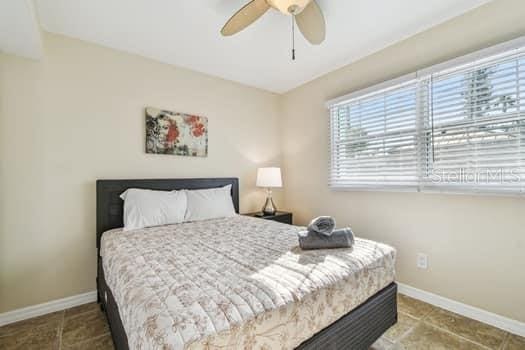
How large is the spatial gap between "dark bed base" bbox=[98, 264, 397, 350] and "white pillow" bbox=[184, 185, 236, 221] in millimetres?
1211

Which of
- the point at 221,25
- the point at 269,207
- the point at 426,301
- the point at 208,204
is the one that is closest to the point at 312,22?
the point at 221,25

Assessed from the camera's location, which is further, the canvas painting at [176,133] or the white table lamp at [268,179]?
the white table lamp at [268,179]

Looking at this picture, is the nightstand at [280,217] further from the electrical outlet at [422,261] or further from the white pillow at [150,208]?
the electrical outlet at [422,261]

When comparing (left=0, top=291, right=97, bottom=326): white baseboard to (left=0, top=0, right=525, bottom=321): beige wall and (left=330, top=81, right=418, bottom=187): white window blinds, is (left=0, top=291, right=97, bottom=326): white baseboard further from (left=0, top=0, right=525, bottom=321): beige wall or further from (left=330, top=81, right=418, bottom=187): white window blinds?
(left=330, top=81, right=418, bottom=187): white window blinds

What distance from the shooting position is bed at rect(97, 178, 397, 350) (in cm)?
86

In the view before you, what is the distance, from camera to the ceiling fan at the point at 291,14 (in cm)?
164

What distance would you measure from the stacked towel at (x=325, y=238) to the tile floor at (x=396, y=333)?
0.75m

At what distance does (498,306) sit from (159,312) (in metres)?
2.43

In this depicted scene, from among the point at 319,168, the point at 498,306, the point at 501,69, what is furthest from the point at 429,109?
the point at 498,306

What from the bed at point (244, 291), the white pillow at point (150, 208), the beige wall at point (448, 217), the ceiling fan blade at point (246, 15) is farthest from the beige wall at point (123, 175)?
the ceiling fan blade at point (246, 15)

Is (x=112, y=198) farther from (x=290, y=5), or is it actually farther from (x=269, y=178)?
(x=290, y=5)

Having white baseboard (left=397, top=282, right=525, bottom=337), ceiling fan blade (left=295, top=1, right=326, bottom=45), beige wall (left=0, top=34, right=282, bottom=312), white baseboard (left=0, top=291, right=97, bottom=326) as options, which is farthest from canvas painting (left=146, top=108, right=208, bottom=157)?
white baseboard (left=397, top=282, right=525, bottom=337)

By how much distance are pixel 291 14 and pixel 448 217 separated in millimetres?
2114

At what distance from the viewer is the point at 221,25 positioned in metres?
2.20
